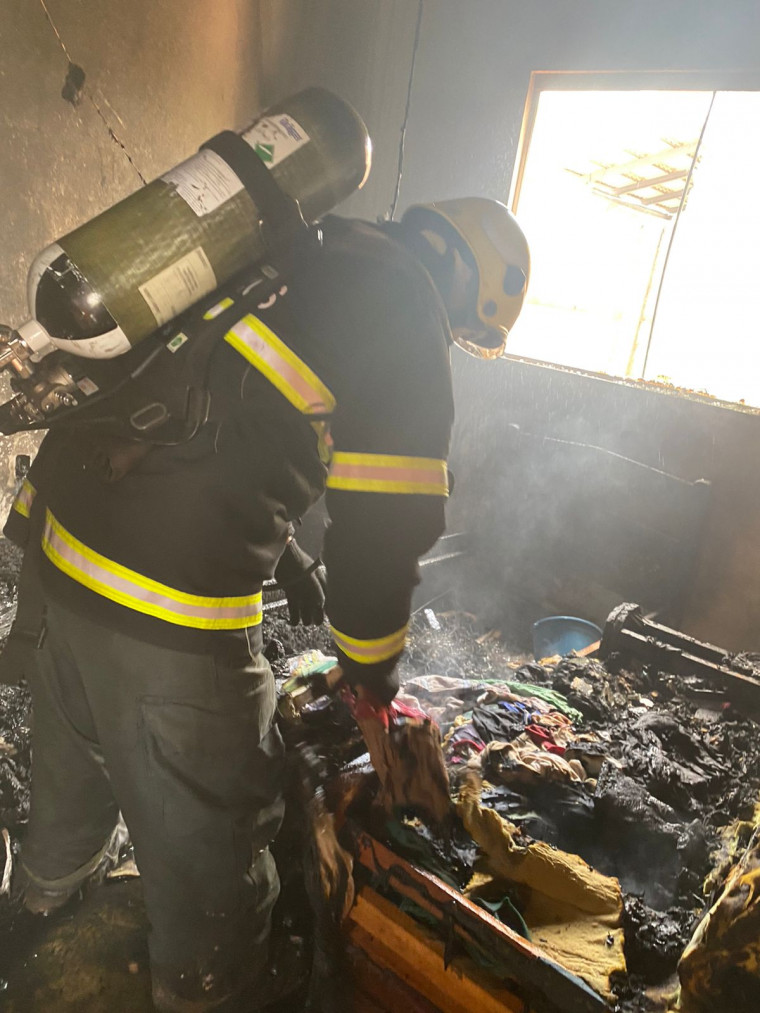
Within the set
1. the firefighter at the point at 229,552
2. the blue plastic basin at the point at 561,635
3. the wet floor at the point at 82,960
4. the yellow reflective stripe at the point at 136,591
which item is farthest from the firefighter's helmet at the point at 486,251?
the blue plastic basin at the point at 561,635

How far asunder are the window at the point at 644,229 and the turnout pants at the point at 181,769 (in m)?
4.52

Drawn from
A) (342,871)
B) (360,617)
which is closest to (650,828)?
(342,871)

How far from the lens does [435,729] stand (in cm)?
197

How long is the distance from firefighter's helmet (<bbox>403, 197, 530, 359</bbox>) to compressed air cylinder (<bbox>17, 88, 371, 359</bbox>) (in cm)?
54

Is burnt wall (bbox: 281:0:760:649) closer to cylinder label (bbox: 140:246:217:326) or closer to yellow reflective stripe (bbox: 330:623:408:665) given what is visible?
yellow reflective stripe (bbox: 330:623:408:665)

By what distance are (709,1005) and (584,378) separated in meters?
4.49

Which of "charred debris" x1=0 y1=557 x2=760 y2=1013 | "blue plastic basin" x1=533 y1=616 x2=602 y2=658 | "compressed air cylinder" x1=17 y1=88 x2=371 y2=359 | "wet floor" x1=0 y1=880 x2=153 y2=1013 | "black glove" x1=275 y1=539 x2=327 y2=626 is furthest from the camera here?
"blue plastic basin" x1=533 y1=616 x2=602 y2=658

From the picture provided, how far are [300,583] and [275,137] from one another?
4.98 feet

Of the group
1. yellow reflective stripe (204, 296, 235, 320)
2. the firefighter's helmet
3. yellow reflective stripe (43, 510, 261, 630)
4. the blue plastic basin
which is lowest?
the blue plastic basin

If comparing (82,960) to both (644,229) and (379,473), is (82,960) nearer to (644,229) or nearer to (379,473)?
(379,473)

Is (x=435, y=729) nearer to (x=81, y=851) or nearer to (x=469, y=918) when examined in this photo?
(x=469, y=918)

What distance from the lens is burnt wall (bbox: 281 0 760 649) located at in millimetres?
4465

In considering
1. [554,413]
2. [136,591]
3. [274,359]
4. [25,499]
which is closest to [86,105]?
[25,499]

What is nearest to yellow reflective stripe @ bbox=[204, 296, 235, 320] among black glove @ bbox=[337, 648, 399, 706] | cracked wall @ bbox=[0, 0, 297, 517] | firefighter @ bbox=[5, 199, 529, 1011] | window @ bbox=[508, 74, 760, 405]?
firefighter @ bbox=[5, 199, 529, 1011]
